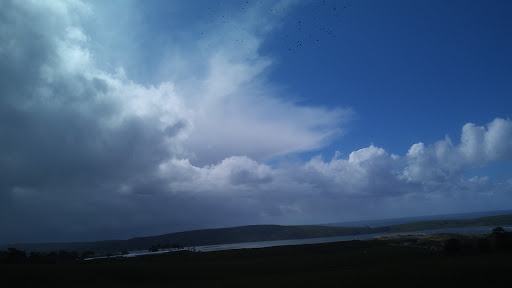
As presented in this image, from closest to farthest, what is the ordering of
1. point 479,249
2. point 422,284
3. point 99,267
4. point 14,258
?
point 422,284
point 99,267
point 479,249
point 14,258

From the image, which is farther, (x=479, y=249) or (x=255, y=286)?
(x=479, y=249)

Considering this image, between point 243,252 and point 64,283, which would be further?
point 243,252

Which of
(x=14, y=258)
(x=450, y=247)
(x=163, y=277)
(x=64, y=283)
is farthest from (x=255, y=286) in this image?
(x=14, y=258)

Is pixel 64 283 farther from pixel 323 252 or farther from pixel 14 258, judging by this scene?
pixel 323 252

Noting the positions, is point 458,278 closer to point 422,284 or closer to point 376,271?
point 422,284

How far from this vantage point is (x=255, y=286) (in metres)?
47.3

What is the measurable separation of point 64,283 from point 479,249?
9437 centimetres

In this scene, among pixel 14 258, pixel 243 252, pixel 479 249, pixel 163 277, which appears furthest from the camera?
pixel 243 252

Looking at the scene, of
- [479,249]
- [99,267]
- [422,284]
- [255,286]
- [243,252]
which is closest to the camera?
[422,284]

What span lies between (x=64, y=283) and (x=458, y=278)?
6215cm

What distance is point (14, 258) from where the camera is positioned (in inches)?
4210

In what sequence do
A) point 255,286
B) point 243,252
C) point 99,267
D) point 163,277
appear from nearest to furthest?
1. point 255,286
2. point 163,277
3. point 99,267
4. point 243,252

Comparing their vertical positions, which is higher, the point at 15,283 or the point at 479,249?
the point at 15,283

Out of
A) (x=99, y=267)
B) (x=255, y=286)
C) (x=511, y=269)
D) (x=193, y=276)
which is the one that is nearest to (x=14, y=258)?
(x=99, y=267)
